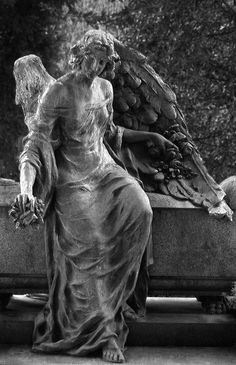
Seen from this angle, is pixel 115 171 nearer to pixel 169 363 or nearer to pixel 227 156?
pixel 169 363

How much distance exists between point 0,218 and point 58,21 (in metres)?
8.72

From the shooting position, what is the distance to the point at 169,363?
509cm

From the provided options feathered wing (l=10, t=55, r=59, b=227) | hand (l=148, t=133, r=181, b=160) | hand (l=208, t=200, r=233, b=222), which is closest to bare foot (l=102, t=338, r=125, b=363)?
feathered wing (l=10, t=55, r=59, b=227)

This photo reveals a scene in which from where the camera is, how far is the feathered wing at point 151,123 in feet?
19.5

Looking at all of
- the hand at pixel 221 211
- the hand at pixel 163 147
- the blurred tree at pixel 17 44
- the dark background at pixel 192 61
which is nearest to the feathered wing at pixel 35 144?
the hand at pixel 163 147

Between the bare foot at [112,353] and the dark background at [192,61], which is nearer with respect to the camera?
the bare foot at [112,353]

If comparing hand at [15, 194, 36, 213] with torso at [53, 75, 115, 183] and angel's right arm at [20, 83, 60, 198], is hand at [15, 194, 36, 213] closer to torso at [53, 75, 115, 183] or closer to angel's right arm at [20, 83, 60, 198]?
angel's right arm at [20, 83, 60, 198]

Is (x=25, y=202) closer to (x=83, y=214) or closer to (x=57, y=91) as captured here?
(x=83, y=214)

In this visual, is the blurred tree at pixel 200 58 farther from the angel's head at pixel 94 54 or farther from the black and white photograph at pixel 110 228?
the angel's head at pixel 94 54

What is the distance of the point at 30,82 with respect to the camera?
581 centimetres

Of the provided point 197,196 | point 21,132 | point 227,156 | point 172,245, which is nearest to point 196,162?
point 197,196

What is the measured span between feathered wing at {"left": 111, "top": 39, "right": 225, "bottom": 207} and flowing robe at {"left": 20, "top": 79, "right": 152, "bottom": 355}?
0.71 metres

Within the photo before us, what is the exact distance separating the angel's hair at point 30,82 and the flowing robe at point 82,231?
59cm

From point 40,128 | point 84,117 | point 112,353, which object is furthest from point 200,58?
point 112,353
